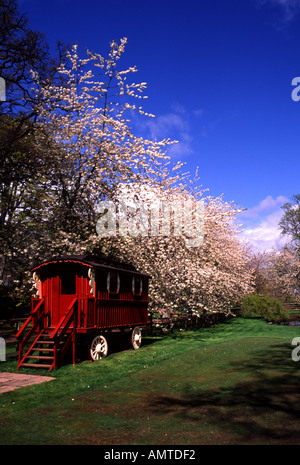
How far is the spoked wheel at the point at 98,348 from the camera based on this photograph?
1354 centimetres

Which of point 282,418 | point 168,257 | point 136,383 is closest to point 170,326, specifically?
point 168,257

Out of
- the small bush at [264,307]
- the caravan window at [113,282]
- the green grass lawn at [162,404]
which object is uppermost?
the caravan window at [113,282]

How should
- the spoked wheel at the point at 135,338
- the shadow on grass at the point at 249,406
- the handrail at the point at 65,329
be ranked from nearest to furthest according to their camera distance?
the shadow on grass at the point at 249,406
the handrail at the point at 65,329
the spoked wheel at the point at 135,338

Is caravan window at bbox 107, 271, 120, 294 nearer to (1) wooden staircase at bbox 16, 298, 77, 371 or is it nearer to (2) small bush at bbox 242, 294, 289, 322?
(1) wooden staircase at bbox 16, 298, 77, 371

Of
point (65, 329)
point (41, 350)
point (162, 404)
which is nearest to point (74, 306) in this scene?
point (65, 329)

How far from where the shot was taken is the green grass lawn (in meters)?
5.70

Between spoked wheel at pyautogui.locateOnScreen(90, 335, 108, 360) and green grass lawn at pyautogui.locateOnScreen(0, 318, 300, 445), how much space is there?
0.70 meters

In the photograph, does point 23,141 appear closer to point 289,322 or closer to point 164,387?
point 164,387

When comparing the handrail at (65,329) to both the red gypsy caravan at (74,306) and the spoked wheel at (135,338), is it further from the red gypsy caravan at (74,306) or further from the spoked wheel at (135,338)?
the spoked wheel at (135,338)

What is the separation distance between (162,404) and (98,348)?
22.0 feet

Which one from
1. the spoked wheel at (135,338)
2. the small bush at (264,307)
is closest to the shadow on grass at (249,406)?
the spoked wheel at (135,338)

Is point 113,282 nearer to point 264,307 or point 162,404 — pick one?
point 162,404

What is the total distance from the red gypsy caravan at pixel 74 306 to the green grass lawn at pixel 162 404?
3.37ft
